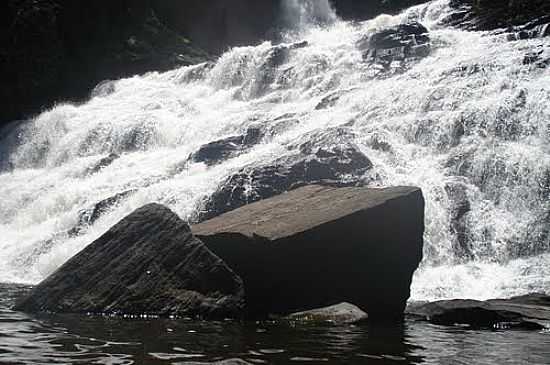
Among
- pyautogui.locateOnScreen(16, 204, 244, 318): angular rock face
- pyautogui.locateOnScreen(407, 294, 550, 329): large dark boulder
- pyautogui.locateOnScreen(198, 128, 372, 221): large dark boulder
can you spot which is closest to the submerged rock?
pyautogui.locateOnScreen(16, 204, 244, 318): angular rock face

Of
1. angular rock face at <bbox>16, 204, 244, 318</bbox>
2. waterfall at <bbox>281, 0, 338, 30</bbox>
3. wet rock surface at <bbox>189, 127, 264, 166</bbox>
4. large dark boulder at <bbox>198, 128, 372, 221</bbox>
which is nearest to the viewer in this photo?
angular rock face at <bbox>16, 204, 244, 318</bbox>

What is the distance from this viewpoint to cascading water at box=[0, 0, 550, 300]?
1730cm

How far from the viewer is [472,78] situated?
2423 cm

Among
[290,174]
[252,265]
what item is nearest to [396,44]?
[290,174]

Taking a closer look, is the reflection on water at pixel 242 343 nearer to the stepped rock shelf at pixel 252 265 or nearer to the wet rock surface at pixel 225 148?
the stepped rock shelf at pixel 252 265

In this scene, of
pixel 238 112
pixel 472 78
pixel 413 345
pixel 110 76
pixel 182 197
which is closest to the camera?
pixel 413 345

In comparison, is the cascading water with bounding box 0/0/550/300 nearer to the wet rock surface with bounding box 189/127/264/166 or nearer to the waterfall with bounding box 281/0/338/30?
the wet rock surface with bounding box 189/127/264/166

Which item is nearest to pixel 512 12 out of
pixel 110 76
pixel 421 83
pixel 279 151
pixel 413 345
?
pixel 421 83

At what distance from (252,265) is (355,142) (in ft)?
41.5

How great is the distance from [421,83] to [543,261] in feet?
38.4

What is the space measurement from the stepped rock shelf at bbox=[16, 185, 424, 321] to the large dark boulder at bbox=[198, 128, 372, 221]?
8394 millimetres

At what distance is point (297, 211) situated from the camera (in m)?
10.9

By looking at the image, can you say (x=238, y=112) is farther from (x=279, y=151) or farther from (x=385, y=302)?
(x=385, y=302)

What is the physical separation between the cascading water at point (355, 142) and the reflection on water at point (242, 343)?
7.08m
